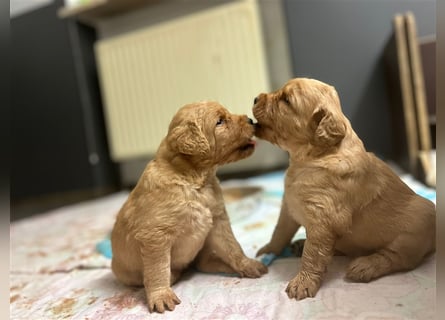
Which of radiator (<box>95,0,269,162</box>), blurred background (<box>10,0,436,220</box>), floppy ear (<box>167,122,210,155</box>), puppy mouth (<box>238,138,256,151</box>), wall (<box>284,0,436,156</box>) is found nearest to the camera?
floppy ear (<box>167,122,210,155</box>)

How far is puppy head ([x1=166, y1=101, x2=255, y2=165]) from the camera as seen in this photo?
1278mm

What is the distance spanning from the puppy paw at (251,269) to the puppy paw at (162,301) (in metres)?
0.25

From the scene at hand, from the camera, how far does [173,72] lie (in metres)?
3.87

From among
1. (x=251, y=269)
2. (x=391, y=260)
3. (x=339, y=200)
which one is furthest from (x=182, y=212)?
(x=391, y=260)

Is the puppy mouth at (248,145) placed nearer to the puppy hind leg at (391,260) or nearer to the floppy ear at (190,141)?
the floppy ear at (190,141)

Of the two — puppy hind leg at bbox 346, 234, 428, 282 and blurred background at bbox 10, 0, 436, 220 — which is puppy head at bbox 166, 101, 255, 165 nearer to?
puppy hind leg at bbox 346, 234, 428, 282

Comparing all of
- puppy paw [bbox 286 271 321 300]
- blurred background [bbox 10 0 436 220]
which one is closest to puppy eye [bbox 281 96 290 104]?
puppy paw [bbox 286 271 321 300]

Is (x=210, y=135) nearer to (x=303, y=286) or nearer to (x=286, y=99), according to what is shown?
(x=286, y=99)

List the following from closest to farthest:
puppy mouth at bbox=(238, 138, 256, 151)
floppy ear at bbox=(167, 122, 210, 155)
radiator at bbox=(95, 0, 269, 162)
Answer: floppy ear at bbox=(167, 122, 210, 155) → puppy mouth at bbox=(238, 138, 256, 151) → radiator at bbox=(95, 0, 269, 162)

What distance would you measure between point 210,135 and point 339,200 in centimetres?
46

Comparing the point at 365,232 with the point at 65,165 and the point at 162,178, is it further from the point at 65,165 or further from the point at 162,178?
the point at 65,165

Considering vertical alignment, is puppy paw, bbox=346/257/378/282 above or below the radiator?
below

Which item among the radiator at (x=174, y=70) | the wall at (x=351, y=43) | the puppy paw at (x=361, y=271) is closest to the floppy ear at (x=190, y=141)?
the puppy paw at (x=361, y=271)

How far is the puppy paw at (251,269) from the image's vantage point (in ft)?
4.47
